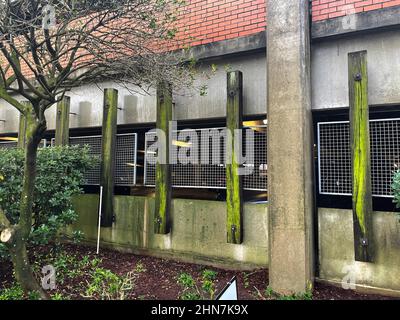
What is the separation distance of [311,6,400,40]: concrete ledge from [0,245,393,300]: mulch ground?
168 inches

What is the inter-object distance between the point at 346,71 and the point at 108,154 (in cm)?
509

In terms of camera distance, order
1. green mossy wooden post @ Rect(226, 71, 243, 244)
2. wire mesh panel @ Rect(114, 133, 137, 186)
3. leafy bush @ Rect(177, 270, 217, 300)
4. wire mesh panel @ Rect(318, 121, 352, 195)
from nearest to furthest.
Answer: leafy bush @ Rect(177, 270, 217, 300) < wire mesh panel @ Rect(318, 121, 352, 195) < green mossy wooden post @ Rect(226, 71, 243, 244) < wire mesh panel @ Rect(114, 133, 137, 186)

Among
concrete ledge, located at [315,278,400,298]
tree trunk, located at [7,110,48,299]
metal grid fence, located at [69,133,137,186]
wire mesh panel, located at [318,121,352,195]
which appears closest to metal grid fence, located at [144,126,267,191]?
metal grid fence, located at [69,133,137,186]

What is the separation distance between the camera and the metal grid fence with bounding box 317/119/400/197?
17.2 ft

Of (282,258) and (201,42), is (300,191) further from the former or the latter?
(201,42)

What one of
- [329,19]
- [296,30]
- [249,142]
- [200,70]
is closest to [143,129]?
[200,70]

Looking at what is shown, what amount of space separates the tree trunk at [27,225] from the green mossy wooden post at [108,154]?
2.38 meters

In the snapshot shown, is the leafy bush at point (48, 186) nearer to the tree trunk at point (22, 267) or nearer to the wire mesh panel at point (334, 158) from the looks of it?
the tree trunk at point (22, 267)

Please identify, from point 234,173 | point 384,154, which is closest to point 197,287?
point 234,173

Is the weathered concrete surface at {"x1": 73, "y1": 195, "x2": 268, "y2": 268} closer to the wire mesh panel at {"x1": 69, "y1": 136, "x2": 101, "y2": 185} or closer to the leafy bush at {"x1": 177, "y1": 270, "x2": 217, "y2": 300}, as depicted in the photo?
the wire mesh panel at {"x1": 69, "y1": 136, "x2": 101, "y2": 185}

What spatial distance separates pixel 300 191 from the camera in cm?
495

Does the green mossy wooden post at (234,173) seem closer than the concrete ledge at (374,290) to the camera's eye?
No

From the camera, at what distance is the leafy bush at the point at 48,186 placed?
5566 millimetres

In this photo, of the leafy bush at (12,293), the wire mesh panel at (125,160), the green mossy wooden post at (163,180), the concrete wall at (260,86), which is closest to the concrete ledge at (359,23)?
the concrete wall at (260,86)
